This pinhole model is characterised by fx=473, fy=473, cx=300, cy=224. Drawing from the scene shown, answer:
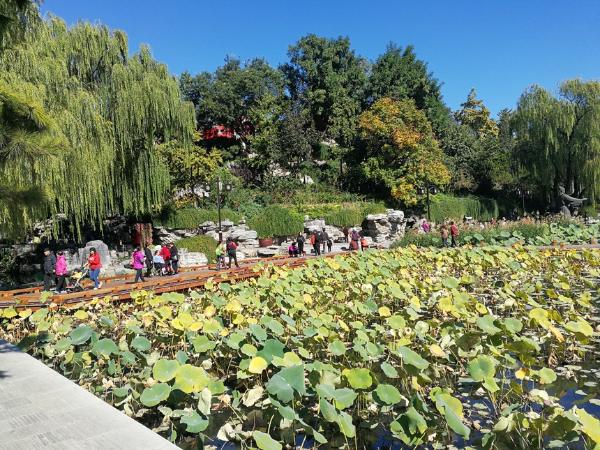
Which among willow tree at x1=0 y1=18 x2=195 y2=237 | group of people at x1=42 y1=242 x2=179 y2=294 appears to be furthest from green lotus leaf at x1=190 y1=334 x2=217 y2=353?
willow tree at x1=0 y1=18 x2=195 y2=237

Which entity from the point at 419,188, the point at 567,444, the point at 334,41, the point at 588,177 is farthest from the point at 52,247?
the point at 588,177

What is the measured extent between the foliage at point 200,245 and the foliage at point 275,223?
341 centimetres

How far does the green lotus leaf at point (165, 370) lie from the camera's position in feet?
11.6

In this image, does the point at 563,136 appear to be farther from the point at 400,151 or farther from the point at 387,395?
the point at 387,395

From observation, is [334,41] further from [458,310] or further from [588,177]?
[458,310]

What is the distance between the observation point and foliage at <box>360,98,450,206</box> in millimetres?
24359

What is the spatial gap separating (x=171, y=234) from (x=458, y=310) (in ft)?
50.1

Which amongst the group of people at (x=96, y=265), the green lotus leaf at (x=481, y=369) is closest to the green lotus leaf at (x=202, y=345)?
the green lotus leaf at (x=481, y=369)

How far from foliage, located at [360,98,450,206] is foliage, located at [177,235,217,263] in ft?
35.3

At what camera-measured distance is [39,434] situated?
296 cm

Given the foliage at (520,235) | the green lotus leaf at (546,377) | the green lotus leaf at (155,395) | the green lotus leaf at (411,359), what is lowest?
the foliage at (520,235)

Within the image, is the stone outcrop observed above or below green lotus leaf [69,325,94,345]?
below

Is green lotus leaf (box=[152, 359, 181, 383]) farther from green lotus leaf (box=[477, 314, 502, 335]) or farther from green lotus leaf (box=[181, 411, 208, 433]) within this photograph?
green lotus leaf (box=[477, 314, 502, 335])

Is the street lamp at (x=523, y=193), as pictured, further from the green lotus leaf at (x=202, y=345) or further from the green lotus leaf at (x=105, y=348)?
the green lotus leaf at (x=105, y=348)
